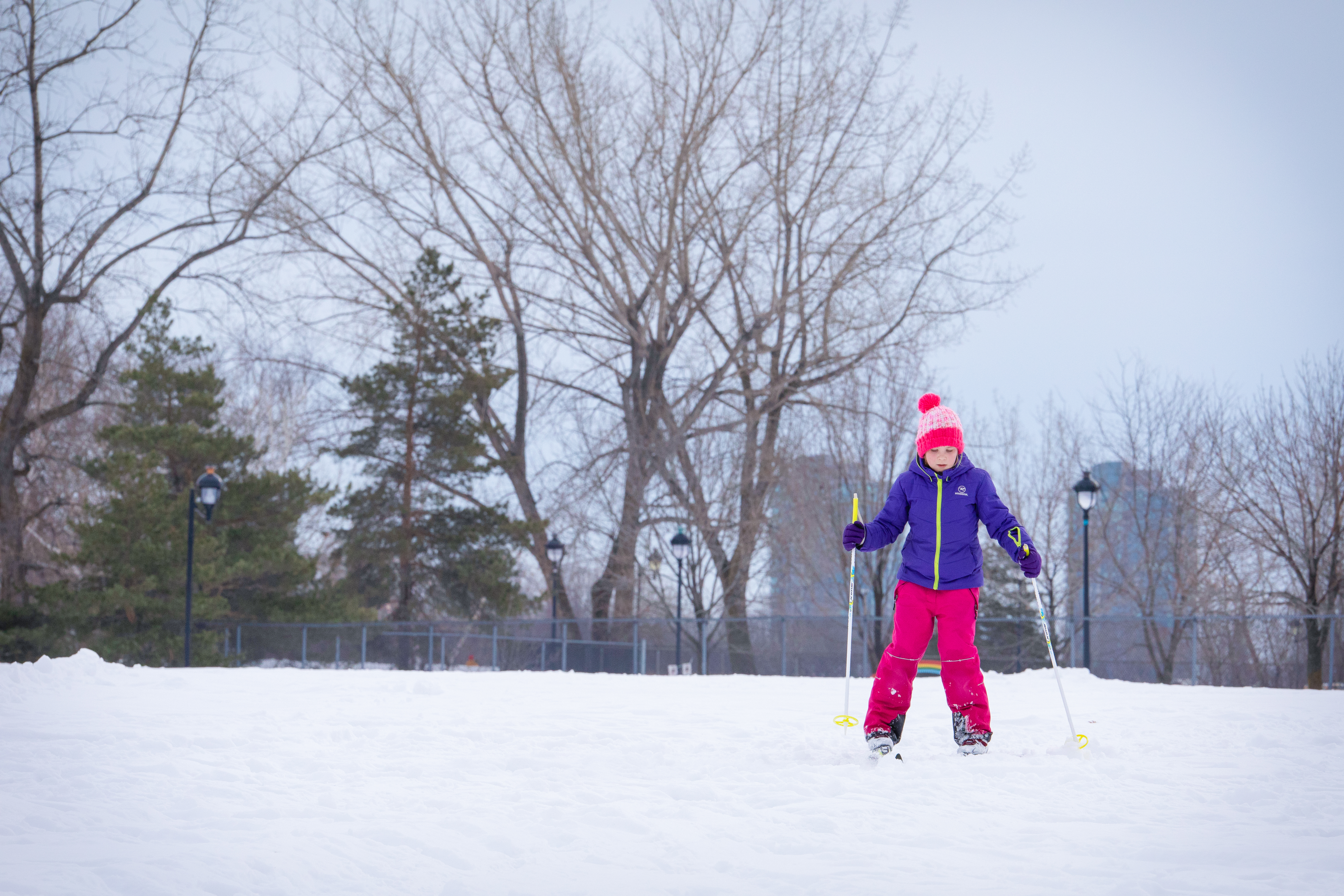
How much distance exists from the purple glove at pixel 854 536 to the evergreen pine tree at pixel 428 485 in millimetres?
19188

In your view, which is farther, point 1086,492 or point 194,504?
point 194,504

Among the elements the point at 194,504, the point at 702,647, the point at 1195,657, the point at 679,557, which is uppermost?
the point at 194,504

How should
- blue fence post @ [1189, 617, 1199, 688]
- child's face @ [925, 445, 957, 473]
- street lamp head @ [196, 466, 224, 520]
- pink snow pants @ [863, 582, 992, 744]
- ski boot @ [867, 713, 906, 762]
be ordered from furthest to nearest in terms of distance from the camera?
1. blue fence post @ [1189, 617, 1199, 688]
2. street lamp head @ [196, 466, 224, 520]
3. child's face @ [925, 445, 957, 473]
4. pink snow pants @ [863, 582, 992, 744]
5. ski boot @ [867, 713, 906, 762]

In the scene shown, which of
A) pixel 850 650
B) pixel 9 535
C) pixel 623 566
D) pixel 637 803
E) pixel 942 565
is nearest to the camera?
pixel 637 803

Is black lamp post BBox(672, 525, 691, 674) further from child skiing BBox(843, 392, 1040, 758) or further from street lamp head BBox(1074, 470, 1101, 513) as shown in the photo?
child skiing BBox(843, 392, 1040, 758)

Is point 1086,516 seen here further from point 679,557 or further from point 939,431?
point 939,431

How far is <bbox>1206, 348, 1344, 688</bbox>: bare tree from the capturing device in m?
20.8

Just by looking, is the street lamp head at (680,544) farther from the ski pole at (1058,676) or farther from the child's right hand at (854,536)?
the child's right hand at (854,536)

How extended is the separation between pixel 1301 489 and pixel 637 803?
867 inches

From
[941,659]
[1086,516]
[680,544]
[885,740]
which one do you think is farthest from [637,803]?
[680,544]

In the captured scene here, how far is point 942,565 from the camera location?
5098 millimetres

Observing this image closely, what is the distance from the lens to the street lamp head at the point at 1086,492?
1510 cm

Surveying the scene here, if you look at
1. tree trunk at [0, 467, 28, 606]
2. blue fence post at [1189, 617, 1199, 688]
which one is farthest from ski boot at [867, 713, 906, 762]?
tree trunk at [0, 467, 28, 606]

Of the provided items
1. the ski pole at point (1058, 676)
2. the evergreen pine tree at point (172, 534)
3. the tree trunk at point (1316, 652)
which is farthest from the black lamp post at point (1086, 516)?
the evergreen pine tree at point (172, 534)
